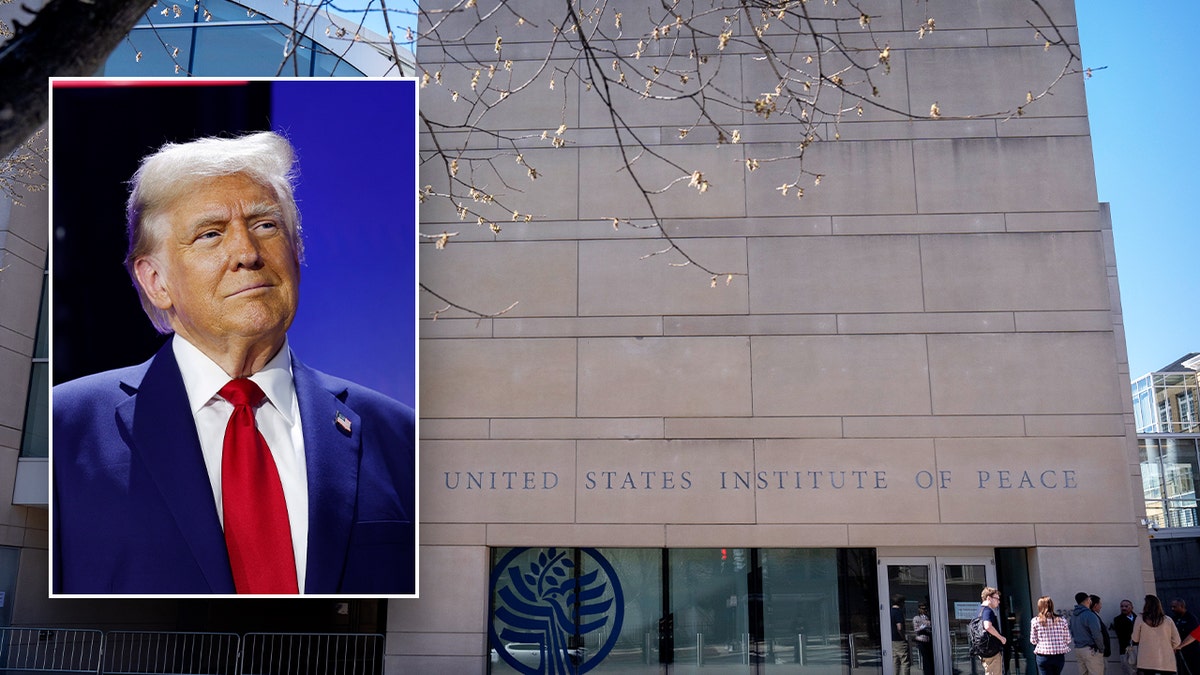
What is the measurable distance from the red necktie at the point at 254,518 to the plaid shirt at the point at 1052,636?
35.5ft

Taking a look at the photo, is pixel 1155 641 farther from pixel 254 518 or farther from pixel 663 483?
pixel 254 518

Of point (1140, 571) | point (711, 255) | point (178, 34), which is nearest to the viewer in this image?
point (1140, 571)

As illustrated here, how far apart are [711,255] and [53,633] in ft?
43.1

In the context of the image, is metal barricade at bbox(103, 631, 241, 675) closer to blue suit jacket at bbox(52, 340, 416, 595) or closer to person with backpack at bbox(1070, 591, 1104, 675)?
blue suit jacket at bbox(52, 340, 416, 595)

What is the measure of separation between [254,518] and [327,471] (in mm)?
1289

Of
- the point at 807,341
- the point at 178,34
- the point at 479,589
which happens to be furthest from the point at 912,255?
the point at 178,34

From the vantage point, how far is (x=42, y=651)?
59.4 ft

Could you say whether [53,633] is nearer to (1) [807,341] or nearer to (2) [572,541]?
(2) [572,541]

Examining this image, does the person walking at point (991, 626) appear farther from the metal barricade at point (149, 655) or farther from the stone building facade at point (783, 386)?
the metal barricade at point (149, 655)

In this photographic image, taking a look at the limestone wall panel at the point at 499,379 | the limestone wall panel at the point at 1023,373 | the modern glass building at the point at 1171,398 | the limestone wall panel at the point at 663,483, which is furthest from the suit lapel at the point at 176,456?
the modern glass building at the point at 1171,398

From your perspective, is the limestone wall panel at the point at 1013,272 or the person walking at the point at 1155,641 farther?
the limestone wall panel at the point at 1013,272

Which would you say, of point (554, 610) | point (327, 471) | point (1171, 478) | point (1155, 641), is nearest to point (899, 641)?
point (1155, 641)

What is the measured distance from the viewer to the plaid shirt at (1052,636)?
13.9 metres

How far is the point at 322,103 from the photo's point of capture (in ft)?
54.9
